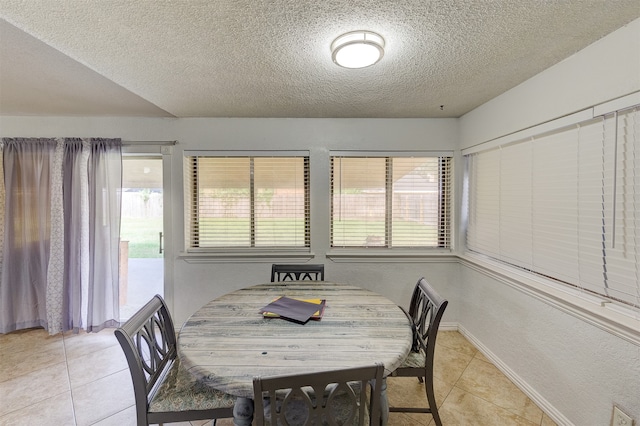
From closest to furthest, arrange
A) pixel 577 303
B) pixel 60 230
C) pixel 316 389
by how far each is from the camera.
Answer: pixel 316 389, pixel 577 303, pixel 60 230

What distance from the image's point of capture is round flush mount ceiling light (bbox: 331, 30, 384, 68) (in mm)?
1326

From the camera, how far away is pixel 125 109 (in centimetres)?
248

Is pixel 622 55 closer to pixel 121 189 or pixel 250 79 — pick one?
pixel 250 79

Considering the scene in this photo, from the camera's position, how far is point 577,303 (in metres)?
1.48

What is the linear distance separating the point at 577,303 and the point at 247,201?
267cm

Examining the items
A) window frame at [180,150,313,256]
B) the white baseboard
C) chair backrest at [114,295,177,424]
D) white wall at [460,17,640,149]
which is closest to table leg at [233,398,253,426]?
chair backrest at [114,295,177,424]

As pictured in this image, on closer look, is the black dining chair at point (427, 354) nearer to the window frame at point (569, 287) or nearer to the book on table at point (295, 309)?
the book on table at point (295, 309)

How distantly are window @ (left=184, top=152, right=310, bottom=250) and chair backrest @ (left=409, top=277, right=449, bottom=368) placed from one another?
1.32 metres

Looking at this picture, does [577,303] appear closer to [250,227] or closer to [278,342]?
[278,342]

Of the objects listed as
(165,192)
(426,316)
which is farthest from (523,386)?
(165,192)

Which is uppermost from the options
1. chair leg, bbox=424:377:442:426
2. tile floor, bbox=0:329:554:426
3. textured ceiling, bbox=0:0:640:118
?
textured ceiling, bbox=0:0:640:118

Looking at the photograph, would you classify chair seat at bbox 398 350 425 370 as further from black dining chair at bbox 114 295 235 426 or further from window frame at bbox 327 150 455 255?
window frame at bbox 327 150 455 255

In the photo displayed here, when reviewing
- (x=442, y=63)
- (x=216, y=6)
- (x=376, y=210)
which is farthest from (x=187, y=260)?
(x=442, y=63)

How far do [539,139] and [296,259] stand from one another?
226 cm
